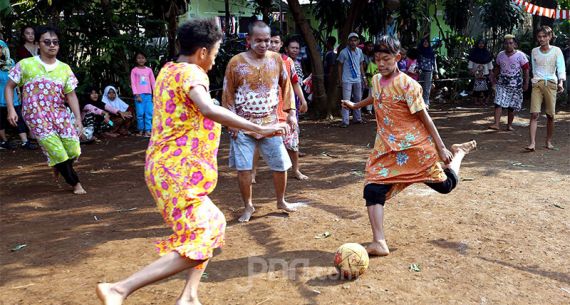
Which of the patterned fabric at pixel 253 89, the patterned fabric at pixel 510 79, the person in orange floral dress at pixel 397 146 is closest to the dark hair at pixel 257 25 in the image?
the patterned fabric at pixel 253 89

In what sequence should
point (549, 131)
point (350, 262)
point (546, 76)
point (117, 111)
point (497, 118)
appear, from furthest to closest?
point (117, 111)
point (497, 118)
point (549, 131)
point (546, 76)
point (350, 262)

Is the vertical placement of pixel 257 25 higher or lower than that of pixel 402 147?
higher

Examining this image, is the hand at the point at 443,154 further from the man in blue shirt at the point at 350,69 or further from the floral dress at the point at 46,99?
the man in blue shirt at the point at 350,69

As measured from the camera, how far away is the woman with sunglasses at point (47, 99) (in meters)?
6.25

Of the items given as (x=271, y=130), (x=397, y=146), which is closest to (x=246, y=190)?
(x=397, y=146)

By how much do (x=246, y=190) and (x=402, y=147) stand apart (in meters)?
1.65

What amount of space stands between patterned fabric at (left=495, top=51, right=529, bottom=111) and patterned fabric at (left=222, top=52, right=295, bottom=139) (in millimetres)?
5956

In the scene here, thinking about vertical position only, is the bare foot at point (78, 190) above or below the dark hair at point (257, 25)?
below

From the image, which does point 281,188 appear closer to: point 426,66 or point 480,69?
point 426,66

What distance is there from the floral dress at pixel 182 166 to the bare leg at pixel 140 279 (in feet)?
0.20

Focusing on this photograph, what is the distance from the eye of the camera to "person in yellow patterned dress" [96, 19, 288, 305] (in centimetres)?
313

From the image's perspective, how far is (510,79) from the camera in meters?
10.1

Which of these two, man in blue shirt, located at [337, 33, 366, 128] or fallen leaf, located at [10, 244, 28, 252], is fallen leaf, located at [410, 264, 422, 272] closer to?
fallen leaf, located at [10, 244, 28, 252]

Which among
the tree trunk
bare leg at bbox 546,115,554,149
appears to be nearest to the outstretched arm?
bare leg at bbox 546,115,554,149
